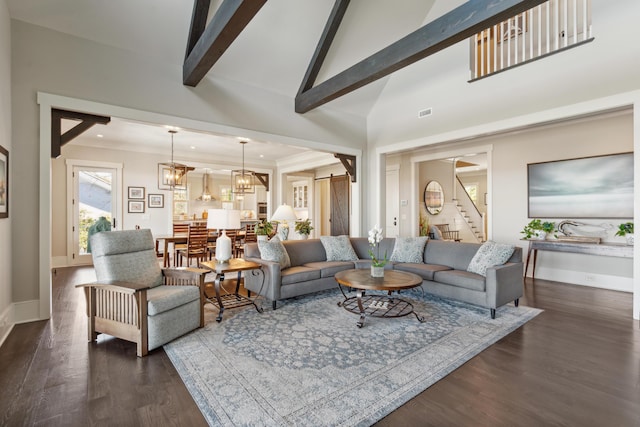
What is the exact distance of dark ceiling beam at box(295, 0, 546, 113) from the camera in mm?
2625

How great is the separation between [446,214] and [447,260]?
4.47 m

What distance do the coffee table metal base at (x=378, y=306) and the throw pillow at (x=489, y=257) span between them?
101 centimetres

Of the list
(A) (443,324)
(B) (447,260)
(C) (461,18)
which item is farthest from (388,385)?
(C) (461,18)

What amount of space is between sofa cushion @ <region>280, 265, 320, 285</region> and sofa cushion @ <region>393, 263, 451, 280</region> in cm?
Answer: 129

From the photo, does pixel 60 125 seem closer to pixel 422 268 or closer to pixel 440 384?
pixel 440 384

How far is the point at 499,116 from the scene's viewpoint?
4.71 metres

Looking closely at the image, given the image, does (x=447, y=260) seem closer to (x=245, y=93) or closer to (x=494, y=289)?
(x=494, y=289)

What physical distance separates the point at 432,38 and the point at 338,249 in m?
3.20

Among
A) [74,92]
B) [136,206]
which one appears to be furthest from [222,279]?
[136,206]

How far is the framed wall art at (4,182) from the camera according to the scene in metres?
2.99

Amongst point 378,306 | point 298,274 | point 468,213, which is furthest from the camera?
point 468,213

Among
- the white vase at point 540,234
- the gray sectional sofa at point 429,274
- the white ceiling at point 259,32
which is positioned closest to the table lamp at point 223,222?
the gray sectional sofa at point 429,274

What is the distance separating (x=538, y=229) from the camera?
18.1 ft

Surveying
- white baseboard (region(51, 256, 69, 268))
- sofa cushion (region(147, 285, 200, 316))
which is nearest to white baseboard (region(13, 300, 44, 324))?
sofa cushion (region(147, 285, 200, 316))
